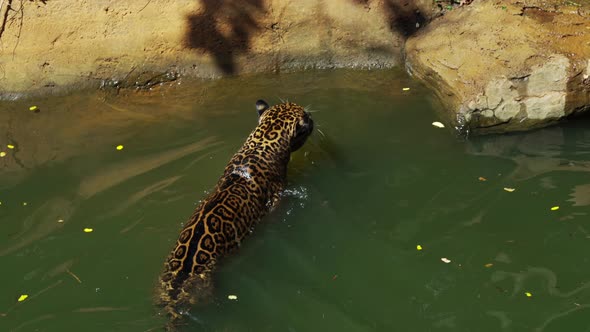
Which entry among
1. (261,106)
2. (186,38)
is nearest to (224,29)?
(186,38)

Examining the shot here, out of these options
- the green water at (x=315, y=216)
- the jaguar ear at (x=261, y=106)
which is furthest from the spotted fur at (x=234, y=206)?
the green water at (x=315, y=216)

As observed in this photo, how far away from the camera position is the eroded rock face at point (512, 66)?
967 centimetres

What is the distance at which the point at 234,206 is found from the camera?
7.76 meters

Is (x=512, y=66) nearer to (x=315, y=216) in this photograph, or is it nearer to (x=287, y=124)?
(x=287, y=124)

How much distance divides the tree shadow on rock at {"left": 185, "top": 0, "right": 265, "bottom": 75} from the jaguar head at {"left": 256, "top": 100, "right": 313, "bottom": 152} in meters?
2.52

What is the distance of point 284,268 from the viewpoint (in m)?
7.47

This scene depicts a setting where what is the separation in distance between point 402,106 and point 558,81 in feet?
6.66

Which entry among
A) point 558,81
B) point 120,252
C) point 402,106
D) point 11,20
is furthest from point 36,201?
point 558,81

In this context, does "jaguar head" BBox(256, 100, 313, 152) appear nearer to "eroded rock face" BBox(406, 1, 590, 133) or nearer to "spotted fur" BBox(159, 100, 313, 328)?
"spotted fur" BBox(159, 100, 313, 328)

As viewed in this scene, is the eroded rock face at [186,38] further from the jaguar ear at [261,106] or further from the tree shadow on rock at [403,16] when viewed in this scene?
the jaguar ear at [261,106]

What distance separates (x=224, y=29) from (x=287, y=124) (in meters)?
2.99

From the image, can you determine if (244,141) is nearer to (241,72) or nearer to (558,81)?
(241,72)

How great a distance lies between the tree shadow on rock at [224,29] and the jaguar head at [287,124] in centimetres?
252

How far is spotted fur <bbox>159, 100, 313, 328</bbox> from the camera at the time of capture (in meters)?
6.91
